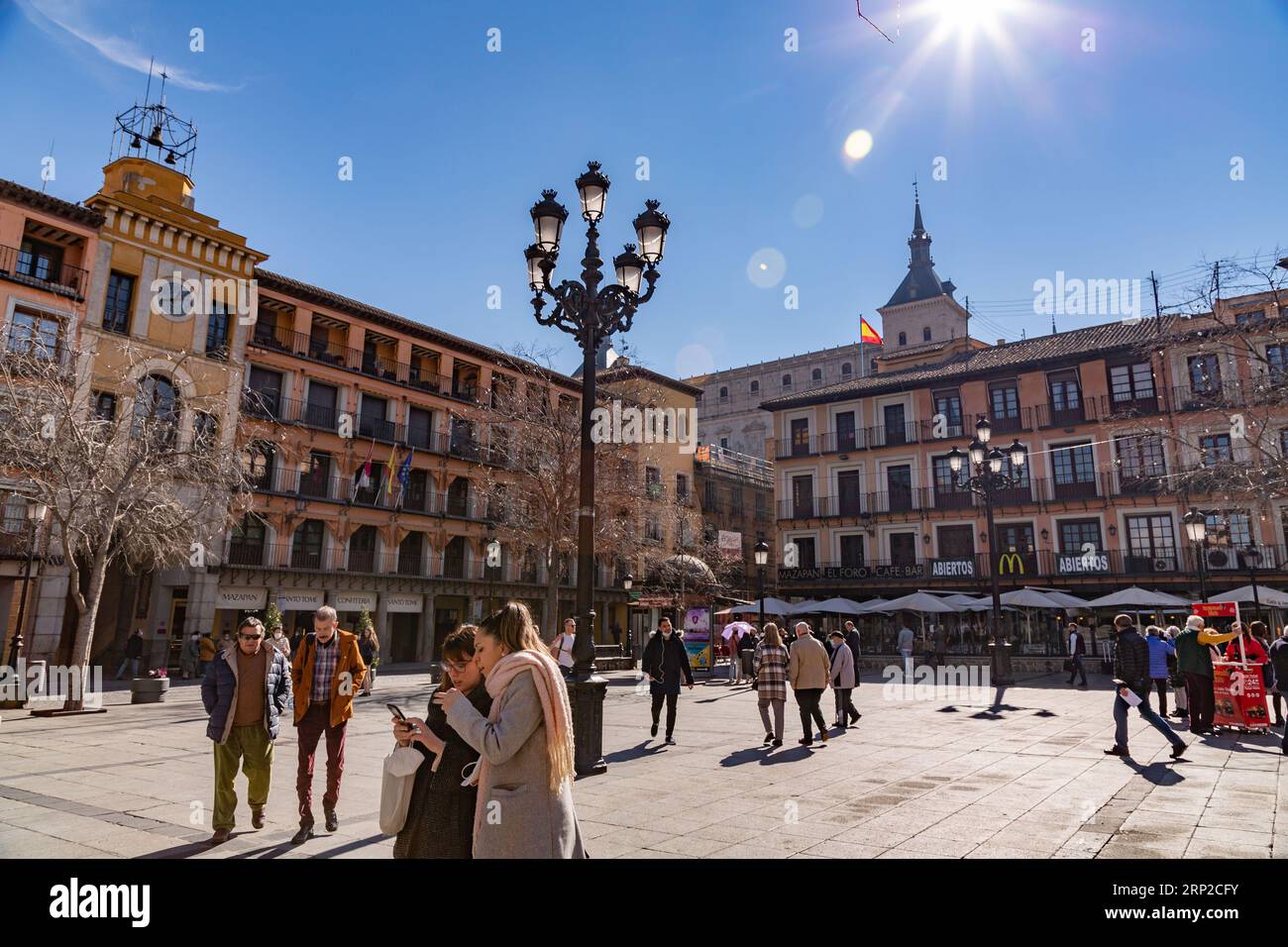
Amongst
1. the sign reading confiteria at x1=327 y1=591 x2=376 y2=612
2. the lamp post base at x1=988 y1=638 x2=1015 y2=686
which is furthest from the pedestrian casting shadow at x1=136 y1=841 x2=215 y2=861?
the sign reading confiteria at x1=327 y1=591 x2=376 y2=612

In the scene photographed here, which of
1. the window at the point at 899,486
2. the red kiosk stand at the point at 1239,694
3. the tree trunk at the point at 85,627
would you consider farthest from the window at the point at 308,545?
the red kiosk stand at the point at 1239,694

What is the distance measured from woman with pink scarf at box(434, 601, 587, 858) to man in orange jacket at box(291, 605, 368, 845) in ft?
11.3

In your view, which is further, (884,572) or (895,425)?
(895,425)

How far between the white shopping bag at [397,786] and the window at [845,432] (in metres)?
38.3

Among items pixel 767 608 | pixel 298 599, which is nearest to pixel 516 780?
pixel 767 608

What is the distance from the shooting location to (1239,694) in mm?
11195

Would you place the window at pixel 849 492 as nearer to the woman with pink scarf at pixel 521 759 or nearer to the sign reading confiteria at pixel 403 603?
the sign reading confiteria at pixel 403 603

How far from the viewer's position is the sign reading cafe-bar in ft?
113

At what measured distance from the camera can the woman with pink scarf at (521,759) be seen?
3027 millimetres

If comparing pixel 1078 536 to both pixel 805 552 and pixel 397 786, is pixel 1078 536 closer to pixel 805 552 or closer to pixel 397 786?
pixel 805 552

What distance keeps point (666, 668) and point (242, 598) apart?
954 inches

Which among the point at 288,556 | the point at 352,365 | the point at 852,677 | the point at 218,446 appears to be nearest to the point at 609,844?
the point at 852,677
